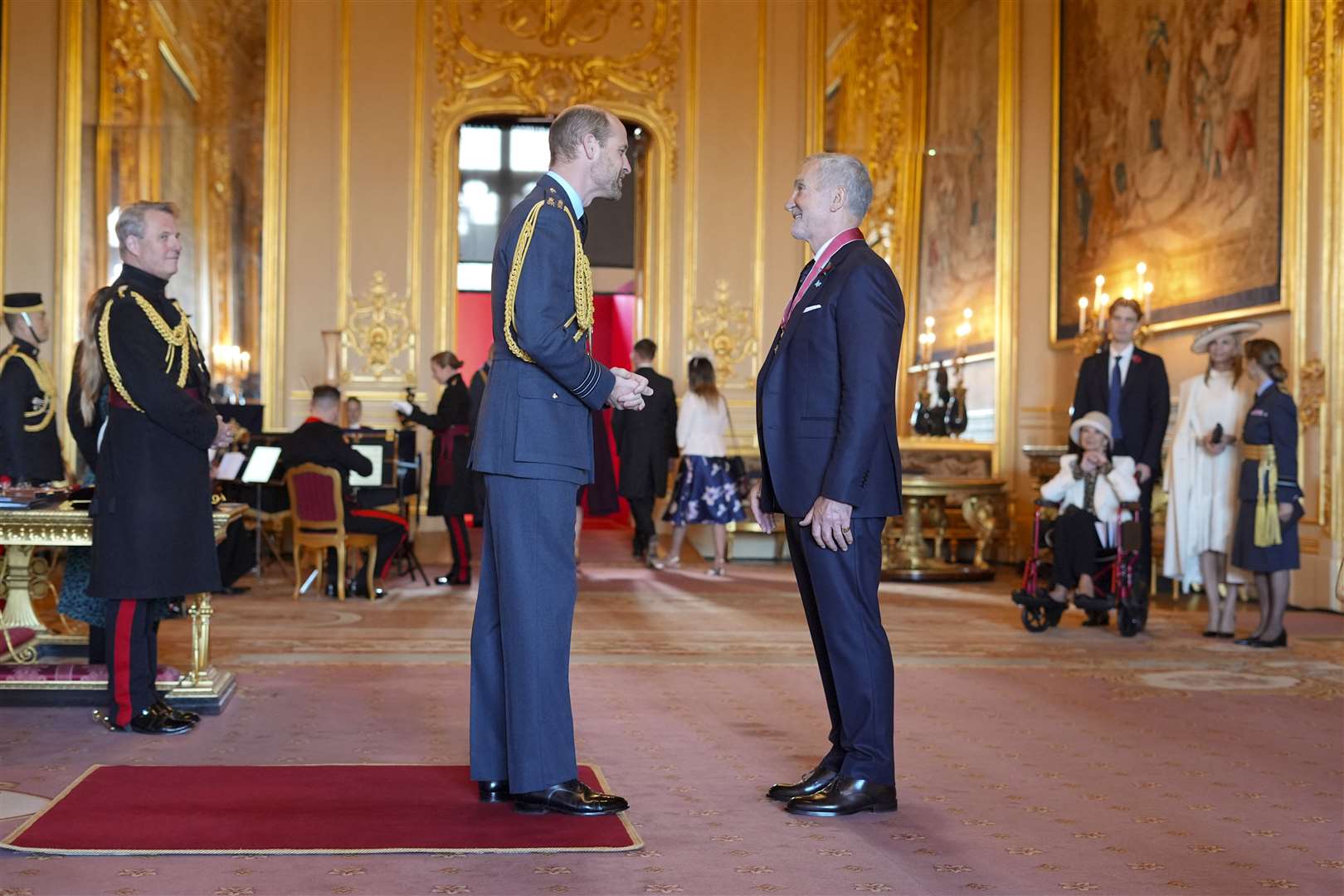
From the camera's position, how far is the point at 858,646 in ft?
11.4

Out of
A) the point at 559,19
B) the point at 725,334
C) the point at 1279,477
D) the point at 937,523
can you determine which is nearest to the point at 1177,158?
the point at 937,523

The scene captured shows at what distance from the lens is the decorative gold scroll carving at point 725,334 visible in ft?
39.3

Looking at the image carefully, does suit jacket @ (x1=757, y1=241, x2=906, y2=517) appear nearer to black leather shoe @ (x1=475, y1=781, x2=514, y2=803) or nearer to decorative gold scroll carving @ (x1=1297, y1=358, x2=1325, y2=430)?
black leather shoe @ (x1=475, y1=781, x2=514, y2=803)

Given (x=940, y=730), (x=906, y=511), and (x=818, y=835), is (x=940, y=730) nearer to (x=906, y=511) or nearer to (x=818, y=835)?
(x=818, y=835)

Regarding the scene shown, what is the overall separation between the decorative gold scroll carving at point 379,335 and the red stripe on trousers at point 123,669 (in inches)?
293

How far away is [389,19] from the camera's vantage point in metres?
11.9

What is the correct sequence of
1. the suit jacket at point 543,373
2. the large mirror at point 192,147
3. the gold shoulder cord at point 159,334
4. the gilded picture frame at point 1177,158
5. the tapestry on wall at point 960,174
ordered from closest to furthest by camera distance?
1. the suit jacket at point 543,373
2. the gold shoulder cord at point 159,334
3. the gilded picture frame at point 1177,158
4. the large mirror at point 192,147
5. the tapestry on wall at point 960,174

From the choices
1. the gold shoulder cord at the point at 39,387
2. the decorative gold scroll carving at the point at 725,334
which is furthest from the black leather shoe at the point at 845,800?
the decorative gold scroll carving at the point at 725,334

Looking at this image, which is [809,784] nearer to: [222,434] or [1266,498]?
[222,434]

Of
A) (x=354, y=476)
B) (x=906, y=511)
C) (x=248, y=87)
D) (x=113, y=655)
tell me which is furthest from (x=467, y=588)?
(x=248, y=87)

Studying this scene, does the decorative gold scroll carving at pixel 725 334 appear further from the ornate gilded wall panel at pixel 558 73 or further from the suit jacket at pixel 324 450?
the suit jacket at pixel 324 450

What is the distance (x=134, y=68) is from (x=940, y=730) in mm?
9962

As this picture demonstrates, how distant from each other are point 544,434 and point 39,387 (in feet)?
13.4

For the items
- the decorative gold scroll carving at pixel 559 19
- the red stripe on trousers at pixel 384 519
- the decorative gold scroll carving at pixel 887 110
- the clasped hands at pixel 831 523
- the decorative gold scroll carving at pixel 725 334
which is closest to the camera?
the clasped hands at pixel 831 523
